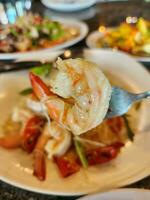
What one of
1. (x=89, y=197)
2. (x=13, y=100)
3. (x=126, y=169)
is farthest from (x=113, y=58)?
(x=89, y=197)

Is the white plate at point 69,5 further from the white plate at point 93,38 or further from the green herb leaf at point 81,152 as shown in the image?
the green herb leaf at point 81,152

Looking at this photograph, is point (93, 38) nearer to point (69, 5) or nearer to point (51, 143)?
point (69, 5)

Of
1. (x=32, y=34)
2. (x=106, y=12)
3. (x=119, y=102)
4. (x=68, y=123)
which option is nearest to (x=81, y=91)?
(x=68, y=123)

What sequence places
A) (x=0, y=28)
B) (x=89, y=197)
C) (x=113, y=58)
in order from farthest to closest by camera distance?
(x=0, y=28)
(x=113, y=58)
(x=89, y=197)

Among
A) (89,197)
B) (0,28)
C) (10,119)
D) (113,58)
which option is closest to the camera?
(89,197)

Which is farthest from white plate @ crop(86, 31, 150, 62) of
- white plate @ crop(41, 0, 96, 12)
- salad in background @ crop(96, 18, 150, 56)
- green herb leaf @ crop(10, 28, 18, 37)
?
white plate @ crop(41, 0, 96, 12)

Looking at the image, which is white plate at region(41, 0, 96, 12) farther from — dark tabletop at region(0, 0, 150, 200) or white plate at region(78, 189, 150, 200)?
white plate at region(78, 189, 150, 200)

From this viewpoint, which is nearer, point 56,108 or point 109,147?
point 56,108

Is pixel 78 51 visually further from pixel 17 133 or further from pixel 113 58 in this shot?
pixel 17 133
